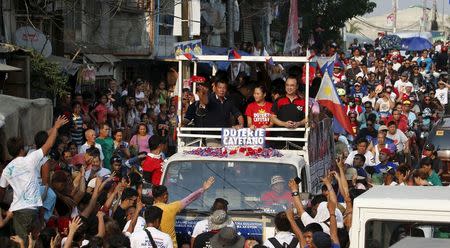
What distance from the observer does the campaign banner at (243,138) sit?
1304 centimetres

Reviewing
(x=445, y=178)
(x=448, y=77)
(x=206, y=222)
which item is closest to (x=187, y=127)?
(x=206, y=222)

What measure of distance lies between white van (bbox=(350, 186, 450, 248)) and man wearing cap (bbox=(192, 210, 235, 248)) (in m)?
3.35

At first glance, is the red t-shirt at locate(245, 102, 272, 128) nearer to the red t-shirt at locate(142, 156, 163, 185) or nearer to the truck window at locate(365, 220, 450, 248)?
the red t-shirt at locate(142, 156, 163, 185)

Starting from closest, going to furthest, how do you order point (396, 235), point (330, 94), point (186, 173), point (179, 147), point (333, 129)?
point (396, 235)
point (186, 173)
point (179, 147)
point (330, 94)
point (333, 129)

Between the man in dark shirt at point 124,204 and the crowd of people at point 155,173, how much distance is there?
0.01m

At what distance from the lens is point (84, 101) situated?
2052cm

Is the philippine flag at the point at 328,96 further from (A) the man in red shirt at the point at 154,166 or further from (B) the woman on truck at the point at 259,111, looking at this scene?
(A) the man in red shirt at the point at 154,166

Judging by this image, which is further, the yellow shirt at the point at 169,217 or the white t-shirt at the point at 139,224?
the yellow shirt at the point at 169,217

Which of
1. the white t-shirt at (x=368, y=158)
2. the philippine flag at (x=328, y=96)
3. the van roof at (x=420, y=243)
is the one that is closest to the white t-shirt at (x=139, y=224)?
the van roof at (x=420, y=243)

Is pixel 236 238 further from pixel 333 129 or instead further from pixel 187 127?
pixel 333 129

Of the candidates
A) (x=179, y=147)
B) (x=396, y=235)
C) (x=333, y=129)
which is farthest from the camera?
(x=333, y=129)

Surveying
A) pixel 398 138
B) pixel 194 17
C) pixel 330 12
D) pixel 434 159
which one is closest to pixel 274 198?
pixel 434 159

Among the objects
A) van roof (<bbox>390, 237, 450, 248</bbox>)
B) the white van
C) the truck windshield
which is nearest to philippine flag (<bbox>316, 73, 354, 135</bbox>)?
the truck windshield

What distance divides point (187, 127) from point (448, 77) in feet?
69.7
